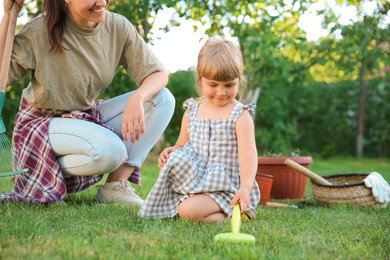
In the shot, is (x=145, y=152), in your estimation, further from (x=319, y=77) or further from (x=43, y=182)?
(x=319, y=77)

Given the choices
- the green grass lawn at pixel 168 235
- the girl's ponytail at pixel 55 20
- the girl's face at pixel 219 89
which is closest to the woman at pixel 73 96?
the girl's ponytail at pixel 55 20

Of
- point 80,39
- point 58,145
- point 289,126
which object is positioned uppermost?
point 80,39

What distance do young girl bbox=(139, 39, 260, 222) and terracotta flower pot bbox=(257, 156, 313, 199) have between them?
1.19 m

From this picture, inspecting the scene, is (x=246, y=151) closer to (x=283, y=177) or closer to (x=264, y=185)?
(x=264, y=185)

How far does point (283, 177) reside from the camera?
148 inches

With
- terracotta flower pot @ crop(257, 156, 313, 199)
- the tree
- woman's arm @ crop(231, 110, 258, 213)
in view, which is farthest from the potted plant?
the tree

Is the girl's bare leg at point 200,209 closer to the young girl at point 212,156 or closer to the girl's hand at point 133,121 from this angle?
the young girl at point 212,156

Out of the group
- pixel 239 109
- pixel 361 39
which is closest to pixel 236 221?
pixel 239 109

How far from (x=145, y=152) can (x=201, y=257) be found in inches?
60.0

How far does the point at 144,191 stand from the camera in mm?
3672

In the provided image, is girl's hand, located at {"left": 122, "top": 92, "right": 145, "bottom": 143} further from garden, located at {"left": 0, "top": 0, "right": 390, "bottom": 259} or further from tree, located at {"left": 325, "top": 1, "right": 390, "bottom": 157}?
→ tree, located at {"left": 325, "top": 1, "right": 390, "bottom": 157}

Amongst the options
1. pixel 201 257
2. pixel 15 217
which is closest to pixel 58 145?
pixel 15 217

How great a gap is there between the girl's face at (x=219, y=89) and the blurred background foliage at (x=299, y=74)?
3.59ft

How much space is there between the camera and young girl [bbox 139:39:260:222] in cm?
242
